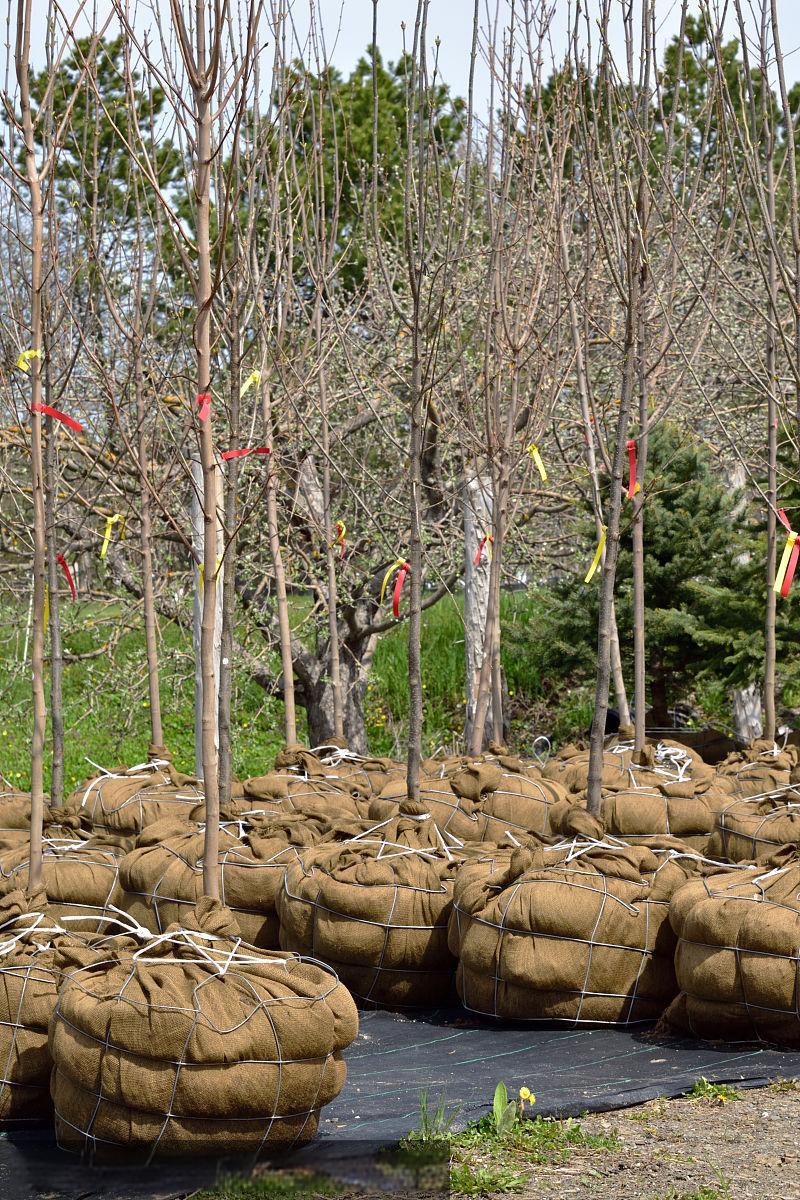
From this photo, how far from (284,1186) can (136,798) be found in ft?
→ 16.9

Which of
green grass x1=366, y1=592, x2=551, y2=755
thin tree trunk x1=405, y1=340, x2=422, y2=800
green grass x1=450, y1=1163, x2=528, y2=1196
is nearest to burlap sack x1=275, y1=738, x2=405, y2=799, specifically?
thin tree trunk x1=405, y1=340, x2=422, y2=800

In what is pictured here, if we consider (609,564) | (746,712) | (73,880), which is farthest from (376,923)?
(746,712)

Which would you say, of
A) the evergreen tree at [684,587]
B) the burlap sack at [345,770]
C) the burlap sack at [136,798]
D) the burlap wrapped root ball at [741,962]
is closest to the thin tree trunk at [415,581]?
the burlap sack at [345,770]

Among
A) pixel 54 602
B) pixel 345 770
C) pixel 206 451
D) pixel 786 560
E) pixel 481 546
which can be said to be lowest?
pixel 345 770

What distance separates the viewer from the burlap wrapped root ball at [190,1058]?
321cm

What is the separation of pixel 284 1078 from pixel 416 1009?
5.69 feet

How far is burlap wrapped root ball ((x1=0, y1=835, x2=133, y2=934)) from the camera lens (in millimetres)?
5023

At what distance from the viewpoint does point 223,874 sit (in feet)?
17.3

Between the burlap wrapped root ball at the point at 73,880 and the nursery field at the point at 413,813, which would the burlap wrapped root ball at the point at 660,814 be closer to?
the nursery field at the point at 413,813

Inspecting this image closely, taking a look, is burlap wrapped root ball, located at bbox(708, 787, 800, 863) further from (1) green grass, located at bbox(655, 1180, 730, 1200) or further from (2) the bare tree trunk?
(2) the bare tree trunk

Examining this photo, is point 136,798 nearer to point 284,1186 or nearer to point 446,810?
point 446,810

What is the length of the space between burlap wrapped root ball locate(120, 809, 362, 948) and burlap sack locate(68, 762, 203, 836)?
84 centimetres

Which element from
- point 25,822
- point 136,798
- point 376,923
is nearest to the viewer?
point 376,923

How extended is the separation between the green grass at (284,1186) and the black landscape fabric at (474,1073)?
3.75ft
